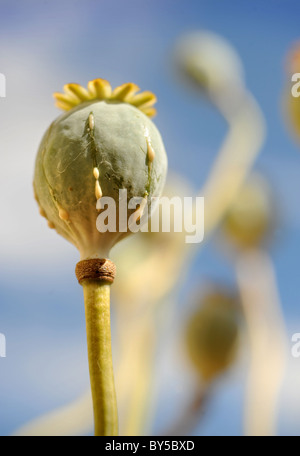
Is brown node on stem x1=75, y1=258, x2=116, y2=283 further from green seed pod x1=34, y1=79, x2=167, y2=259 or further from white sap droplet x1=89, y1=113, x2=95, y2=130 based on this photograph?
white sap droplet x1=89, y1=113, x2=95, y2=130

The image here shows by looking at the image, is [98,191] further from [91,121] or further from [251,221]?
[251,221]

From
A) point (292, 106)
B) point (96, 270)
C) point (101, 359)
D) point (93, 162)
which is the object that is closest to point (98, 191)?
point (93, 162)

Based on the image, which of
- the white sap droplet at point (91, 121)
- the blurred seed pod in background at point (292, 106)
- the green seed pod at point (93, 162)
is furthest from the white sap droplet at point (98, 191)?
the blurred seed pod in background at point (292, 106)

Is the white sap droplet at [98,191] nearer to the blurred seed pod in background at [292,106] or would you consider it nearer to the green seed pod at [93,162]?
the green seed pod at [93,162]

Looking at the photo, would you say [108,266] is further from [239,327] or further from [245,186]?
[245,186]
